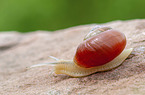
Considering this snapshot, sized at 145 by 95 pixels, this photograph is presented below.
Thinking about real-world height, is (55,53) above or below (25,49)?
above

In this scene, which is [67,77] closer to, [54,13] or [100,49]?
[100,49]

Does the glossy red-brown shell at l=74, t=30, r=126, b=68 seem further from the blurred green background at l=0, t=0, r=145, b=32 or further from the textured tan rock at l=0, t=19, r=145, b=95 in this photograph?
the blurred green background at l=0, t=0, r=145, b=32

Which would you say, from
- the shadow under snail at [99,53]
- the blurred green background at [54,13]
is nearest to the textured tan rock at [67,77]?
the shadow under snail at [99,53]

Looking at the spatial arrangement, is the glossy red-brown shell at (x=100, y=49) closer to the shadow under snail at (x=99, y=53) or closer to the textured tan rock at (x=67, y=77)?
the shadow under snail at (x=99, y=53)

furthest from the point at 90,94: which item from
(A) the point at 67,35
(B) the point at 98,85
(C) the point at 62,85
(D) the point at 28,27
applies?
(D) the point at 28,27

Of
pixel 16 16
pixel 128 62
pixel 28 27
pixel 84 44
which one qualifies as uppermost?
pixel 84 44

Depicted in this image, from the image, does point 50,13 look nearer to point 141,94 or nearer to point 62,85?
point 62,85

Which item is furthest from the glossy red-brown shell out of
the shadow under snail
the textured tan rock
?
the textured tan rock
